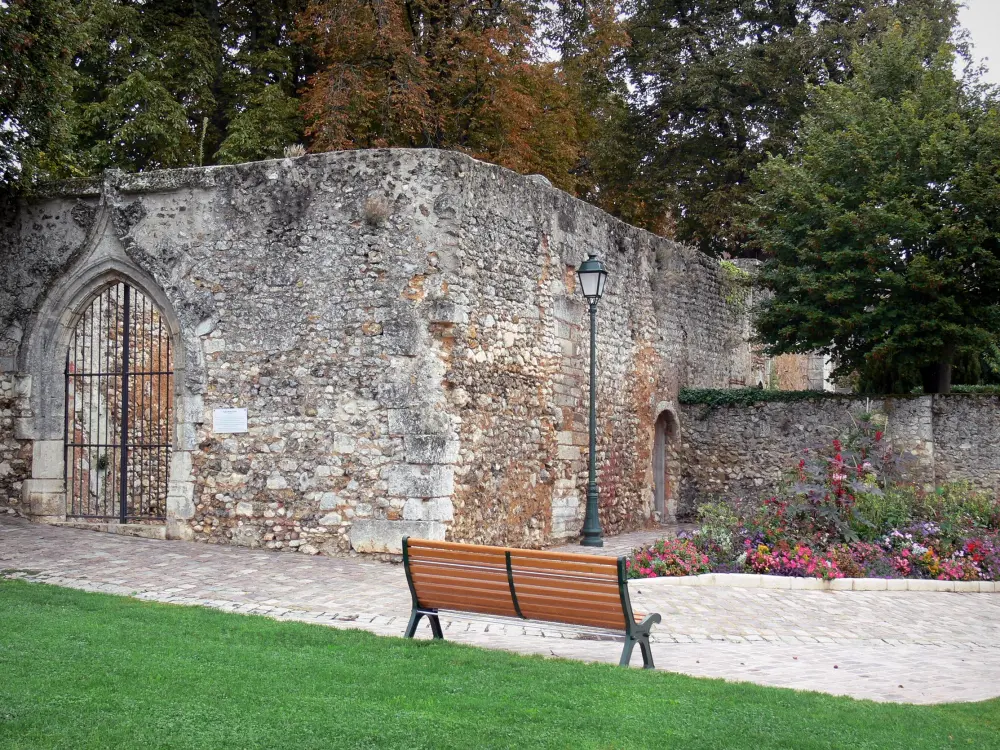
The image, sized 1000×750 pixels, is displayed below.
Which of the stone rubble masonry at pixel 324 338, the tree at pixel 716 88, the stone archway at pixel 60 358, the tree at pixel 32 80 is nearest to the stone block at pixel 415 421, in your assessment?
the stone rubble masonry at pixel 324 338

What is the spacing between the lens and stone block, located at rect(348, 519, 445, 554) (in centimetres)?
1095

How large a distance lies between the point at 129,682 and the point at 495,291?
751 centimetres

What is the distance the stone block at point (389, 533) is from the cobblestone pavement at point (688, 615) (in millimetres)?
200

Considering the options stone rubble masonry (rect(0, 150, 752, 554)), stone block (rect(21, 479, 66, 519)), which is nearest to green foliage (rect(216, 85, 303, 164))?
stone rubble masonry (rect(0, 150, 752, 554))

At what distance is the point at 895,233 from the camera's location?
15.5 meters

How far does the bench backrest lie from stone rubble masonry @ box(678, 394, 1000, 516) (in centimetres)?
944

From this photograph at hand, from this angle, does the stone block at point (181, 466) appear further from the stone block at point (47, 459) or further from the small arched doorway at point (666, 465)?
the small arched doorway at point (666, 465)

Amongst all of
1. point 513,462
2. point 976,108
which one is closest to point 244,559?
point 513,462

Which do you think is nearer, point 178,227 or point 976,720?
point 976,720

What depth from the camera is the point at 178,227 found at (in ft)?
39.4

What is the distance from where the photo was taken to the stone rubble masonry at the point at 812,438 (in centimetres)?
1567

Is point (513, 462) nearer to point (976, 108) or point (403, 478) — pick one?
point (403, 478)

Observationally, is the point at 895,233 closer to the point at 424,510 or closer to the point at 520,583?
the point at 424,510

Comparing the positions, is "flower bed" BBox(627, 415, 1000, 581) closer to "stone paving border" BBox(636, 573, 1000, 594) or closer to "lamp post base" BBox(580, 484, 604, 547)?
"stone paving border" BBox(636, 573, 1000, 594)
